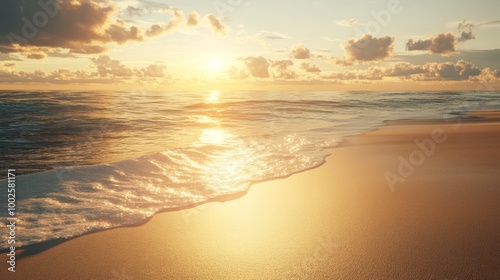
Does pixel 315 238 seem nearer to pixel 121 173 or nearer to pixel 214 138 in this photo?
pixel 121 173

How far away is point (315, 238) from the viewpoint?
14.7 feet

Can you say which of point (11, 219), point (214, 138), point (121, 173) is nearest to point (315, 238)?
point (11, 219)

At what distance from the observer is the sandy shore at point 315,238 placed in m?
3.71

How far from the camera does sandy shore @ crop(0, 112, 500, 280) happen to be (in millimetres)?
3709

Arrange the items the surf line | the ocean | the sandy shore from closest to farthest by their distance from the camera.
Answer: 1. the sandy shore
2. the surf line
3. the ocean

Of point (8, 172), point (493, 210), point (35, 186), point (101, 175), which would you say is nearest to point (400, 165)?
point (493, 210)

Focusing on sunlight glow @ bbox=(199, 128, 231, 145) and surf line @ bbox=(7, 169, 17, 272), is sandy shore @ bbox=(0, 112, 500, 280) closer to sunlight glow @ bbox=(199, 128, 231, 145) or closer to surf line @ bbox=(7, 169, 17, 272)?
surf line @ bbox=(7, 169, 17, 272)

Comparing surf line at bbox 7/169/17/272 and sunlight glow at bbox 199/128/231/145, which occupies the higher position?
surf line at bbox 7/169/17/272

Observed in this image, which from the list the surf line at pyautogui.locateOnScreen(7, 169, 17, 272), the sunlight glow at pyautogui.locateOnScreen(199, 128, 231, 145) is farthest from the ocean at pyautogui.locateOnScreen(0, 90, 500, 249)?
the sunlight glow at pyautogui.locateOnScreen(199, 128, 231, 145)

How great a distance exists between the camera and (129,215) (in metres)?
5.42

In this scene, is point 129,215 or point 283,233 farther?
point 129,215

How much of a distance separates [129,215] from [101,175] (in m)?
2.61

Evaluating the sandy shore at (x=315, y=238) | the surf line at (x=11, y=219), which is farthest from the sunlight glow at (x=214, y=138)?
the surf line at (x=11, y=219)

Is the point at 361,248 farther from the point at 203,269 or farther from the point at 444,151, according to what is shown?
the point at 444,151
